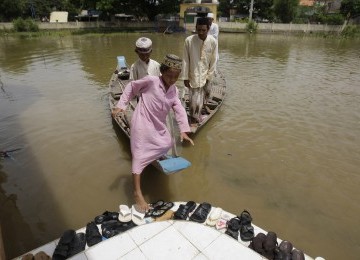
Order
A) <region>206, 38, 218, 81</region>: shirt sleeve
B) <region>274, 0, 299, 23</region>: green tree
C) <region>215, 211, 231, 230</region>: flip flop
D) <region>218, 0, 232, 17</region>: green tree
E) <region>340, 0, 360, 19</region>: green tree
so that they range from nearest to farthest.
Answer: <region>215, 211, 231, 230</region>: flip flop
<region>206, 38, 218, 81</region>: shirt sleeve
<region>340, 0, 360, 19</region>: green tree
<region>274, 0, 299, 23</region>: green tree
<region>218, 0, 232, 17</region>: green tree

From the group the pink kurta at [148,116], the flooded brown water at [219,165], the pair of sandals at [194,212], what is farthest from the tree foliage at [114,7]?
the pair of sandals at [194,212]

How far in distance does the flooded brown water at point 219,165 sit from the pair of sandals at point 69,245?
0.66 m

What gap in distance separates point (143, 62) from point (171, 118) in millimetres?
1139

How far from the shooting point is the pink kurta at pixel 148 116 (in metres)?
3.12

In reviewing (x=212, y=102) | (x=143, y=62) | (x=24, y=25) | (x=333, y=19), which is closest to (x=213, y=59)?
(x=143, y=62)

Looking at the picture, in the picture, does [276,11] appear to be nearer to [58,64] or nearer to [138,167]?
[58,64]

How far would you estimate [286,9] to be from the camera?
36500 mm

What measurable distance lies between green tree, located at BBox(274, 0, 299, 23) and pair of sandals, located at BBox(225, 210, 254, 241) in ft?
131

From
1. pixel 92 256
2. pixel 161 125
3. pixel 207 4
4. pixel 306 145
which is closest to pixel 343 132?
pixel 306 145

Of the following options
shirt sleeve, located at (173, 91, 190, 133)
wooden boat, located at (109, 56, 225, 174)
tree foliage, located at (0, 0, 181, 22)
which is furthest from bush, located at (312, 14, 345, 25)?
shirt sleeve, located at (173, 91, 190, 133)

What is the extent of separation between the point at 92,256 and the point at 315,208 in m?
2.80

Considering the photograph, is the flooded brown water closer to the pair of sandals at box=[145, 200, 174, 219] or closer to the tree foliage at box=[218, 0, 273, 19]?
the pair of sandals at box=[145, 200, 174, 219]

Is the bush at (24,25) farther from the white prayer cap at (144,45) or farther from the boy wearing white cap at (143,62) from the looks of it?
the white prayer cap at (144,45)

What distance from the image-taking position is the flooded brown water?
3.35m
